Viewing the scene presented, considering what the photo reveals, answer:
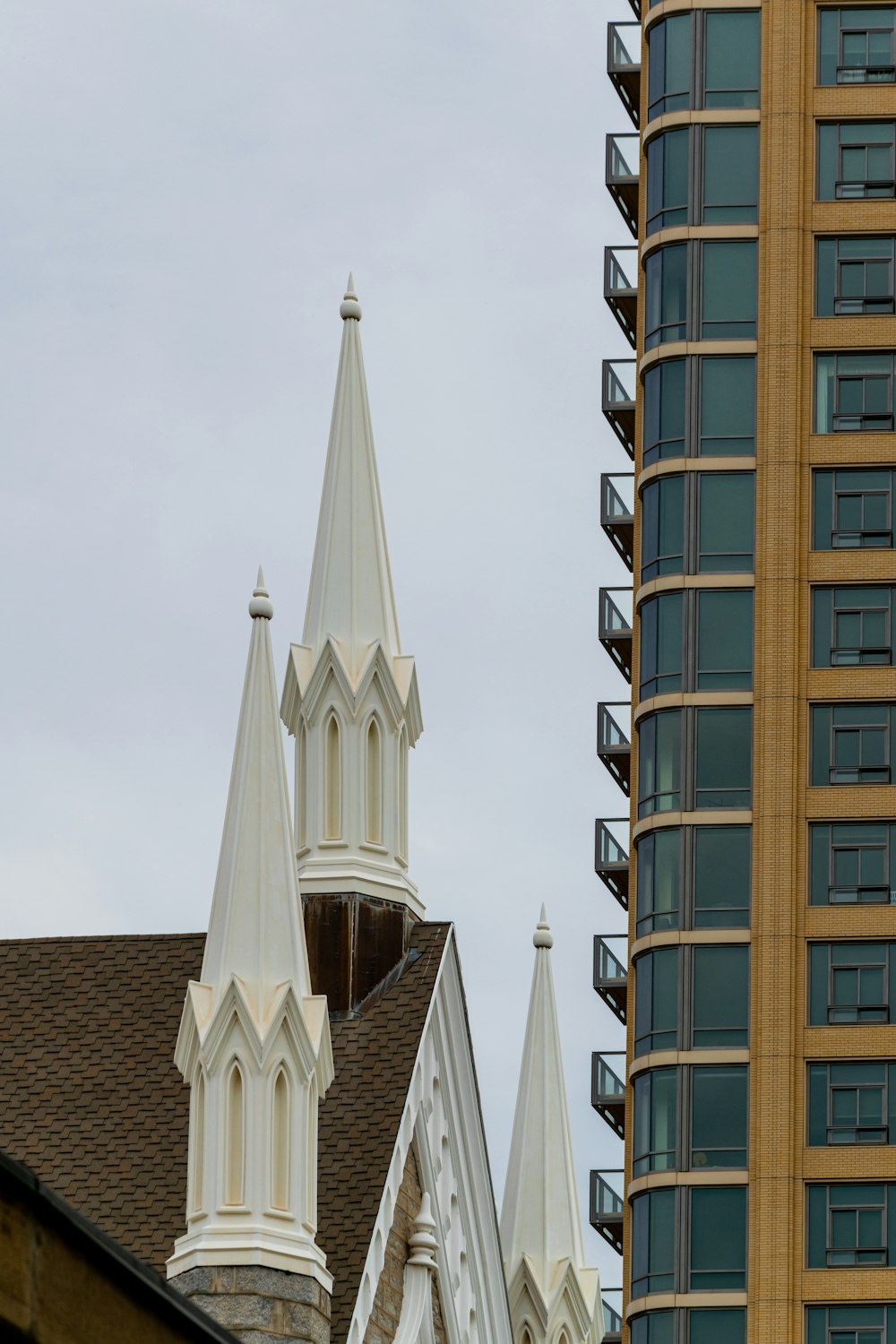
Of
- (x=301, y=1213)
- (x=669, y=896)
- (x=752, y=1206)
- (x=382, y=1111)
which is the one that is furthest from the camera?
(x=669, y=896)

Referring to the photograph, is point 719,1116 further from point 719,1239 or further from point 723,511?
point 723,511

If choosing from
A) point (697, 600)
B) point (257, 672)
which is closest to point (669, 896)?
point (697, 600)

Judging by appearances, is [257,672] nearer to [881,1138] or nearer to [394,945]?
[394,945]

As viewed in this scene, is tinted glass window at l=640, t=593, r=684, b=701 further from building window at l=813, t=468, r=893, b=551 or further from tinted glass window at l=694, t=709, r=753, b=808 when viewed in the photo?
building window at l=813, t=468, r=893, b=551

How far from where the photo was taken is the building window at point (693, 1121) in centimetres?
6238

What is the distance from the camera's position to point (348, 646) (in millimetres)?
40062

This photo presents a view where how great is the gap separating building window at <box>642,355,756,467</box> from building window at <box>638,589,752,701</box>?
3394mm

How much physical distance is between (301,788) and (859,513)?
2880 cm

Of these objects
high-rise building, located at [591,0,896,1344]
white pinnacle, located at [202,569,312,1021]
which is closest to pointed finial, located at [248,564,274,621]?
white pinnacle, located at [202,569,312,1021]

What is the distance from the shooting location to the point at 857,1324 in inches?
2357

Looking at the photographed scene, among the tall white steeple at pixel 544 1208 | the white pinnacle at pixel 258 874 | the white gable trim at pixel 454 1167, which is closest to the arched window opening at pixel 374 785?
the white gable trim at pixel 454 1167

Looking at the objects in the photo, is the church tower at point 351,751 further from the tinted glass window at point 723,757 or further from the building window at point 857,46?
the building window at point 857,46

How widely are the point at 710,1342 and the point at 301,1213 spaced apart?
31.4 metres

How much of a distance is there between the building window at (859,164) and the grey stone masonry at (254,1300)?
4240cm
